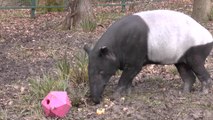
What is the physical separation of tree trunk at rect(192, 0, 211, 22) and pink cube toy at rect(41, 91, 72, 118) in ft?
22.1

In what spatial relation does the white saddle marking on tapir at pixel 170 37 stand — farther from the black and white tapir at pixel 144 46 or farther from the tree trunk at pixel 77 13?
the tree trunk at pixel 77 13

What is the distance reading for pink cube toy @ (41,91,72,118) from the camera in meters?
4.88

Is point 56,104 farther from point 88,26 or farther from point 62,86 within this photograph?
point 88,26

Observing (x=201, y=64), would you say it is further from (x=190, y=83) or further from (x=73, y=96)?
(x=73, y=96)

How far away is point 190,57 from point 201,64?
0.57ft

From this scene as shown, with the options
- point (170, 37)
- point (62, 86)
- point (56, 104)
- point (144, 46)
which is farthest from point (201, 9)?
point (56, 104)

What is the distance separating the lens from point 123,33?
5262 mm

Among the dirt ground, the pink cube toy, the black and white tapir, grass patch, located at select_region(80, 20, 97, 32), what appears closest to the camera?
the pink cube toy

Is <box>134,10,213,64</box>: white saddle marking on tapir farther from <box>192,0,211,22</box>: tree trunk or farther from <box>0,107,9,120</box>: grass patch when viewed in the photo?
<box>192,0,211,22</box>: tree trunk

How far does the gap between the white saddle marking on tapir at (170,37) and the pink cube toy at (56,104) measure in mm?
1111

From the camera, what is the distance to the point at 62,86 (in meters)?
5.53

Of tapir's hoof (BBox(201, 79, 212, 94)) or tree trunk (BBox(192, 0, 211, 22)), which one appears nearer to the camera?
tapir's hoof (BBox(201, 79, 212, 94))

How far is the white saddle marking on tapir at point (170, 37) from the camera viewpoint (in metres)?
5.29

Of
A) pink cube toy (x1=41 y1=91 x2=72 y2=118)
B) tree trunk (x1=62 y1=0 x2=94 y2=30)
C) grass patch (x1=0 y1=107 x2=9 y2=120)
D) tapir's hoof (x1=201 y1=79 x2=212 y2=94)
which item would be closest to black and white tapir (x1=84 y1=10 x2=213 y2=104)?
tapir's hoof (x1=201 y1=79 x2=212 y2=94)
